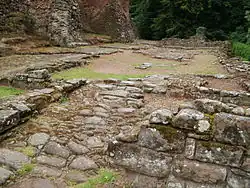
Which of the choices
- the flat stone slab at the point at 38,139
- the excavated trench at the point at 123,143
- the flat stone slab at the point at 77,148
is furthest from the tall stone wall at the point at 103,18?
the flat stone slab at the point at 77,148

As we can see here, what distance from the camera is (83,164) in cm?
357

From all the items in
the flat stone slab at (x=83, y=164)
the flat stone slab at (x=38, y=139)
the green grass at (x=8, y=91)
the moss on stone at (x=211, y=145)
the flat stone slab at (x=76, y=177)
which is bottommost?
the flat stone slab at (x=76, y=177)

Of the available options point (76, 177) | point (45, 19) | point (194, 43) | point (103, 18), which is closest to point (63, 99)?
point (76, 177)

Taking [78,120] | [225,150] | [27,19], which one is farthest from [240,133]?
[27,19]

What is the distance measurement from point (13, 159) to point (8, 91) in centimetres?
280

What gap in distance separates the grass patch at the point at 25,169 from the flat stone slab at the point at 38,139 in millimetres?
521

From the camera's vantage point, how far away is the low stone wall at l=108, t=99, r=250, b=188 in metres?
2.86

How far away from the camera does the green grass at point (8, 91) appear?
18.5ft

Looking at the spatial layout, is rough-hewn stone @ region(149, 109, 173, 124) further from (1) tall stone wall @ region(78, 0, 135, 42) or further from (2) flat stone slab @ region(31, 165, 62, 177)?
(1) tall stone wall @ region(78, 0, 135, 42)

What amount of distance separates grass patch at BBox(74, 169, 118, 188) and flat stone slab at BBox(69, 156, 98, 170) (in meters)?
0.19

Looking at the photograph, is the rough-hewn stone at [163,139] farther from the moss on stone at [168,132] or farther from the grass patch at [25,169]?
the grass patch at [25,169]

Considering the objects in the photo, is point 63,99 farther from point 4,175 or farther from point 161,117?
point 161,117

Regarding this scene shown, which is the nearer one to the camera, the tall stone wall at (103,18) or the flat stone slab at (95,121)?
the flat stone slab at (95,121)

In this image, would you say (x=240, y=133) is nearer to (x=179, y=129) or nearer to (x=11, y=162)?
(x=179, y=129)
